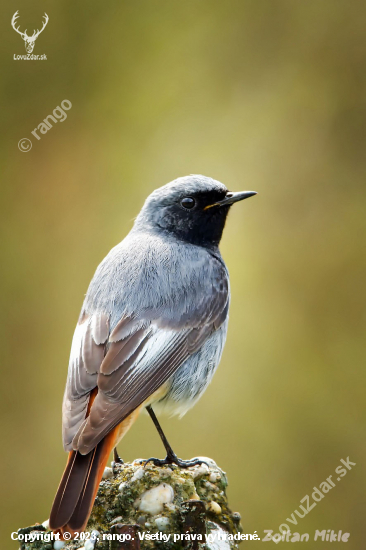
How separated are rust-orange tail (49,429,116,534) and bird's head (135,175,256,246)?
5.67ft

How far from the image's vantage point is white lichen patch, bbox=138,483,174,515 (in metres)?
3.15

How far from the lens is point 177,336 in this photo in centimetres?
390

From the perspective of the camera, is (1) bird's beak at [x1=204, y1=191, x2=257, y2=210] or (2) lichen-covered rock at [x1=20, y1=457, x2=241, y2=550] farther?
(1) bird's beak at [x1=204, y1=191, x2=257, y2=210]

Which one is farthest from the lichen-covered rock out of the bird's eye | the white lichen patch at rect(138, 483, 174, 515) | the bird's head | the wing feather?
the bird's eye

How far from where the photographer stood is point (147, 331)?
3754mm

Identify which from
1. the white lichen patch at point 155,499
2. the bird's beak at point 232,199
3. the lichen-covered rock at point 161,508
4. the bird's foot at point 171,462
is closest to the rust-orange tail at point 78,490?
the lichen-covered rock at point 161,508

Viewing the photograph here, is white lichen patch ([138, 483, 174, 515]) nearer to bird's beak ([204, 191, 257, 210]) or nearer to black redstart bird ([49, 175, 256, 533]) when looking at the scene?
black redstart bird ([49, 175, 256, 533])

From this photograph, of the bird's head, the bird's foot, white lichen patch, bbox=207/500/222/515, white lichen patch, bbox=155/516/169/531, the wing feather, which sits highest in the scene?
the bird's head

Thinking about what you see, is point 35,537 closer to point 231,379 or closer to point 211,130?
point 231,379

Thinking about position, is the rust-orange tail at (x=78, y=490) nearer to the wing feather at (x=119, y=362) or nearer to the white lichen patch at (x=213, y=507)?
the wing feather at (x=119, y=362)

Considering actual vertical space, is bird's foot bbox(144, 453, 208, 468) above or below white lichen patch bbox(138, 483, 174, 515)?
above

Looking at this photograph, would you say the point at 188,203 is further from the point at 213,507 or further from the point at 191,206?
the point at 213,507

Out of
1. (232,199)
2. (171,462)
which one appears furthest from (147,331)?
(232,199)

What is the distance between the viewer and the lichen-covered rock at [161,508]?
9.52 ft
